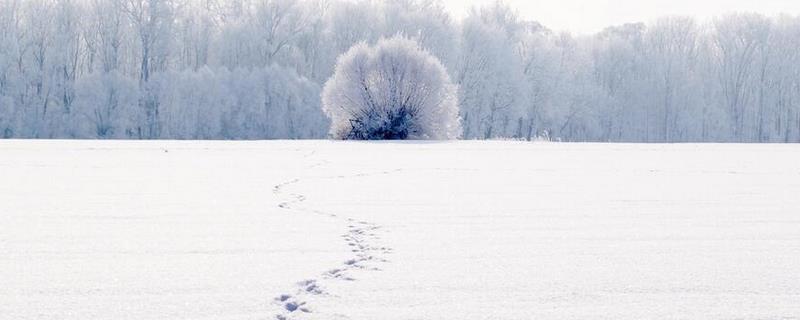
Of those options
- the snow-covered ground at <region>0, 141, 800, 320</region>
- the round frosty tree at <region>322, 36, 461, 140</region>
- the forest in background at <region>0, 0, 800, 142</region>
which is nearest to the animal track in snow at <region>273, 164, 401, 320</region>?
the snow-covered ground at <region>0, 141, 800, 320</region>

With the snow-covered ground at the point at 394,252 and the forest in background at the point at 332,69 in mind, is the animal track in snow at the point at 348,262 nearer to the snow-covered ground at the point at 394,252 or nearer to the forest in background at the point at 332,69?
the snow-covered ground at the point at 394,252

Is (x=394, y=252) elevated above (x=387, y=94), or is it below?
below

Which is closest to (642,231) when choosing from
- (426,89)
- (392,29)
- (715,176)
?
(715,176)

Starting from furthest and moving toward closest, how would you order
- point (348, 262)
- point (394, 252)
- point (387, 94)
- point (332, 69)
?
point (332, 69), point (387, 94), point (394, 252), point (348, 262)

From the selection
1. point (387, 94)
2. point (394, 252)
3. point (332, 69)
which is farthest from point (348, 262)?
point (332, 69)

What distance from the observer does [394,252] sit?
344 centimetres

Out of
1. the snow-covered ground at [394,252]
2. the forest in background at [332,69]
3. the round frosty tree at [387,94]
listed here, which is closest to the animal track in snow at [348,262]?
the snow-covered ground at [394,252]

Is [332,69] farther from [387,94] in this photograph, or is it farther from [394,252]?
[394,252]

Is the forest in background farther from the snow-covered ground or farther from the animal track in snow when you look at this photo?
the animal track in snow

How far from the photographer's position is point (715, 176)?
9.34m

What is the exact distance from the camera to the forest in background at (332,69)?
40812mm

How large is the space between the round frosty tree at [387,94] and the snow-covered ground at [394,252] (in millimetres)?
19047

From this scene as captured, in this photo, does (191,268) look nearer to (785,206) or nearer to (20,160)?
(785,206)

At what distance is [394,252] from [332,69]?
40.9m
